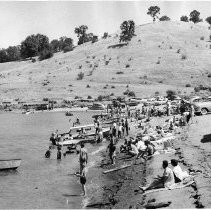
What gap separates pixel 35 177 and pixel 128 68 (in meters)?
74.0

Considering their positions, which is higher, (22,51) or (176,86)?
(22,51)

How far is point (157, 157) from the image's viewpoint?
29000 millimetres

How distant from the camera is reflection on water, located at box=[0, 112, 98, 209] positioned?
75.2 ft

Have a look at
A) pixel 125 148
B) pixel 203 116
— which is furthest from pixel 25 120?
pixel 125 148

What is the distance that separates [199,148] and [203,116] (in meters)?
15.8

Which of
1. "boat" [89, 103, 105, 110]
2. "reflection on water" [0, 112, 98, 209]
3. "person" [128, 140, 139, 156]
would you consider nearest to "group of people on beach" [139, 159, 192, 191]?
"reflection on water" [0, 112, 98, 209]

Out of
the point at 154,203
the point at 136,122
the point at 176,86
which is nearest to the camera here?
the point at 154,203

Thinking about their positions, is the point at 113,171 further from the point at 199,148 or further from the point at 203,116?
the point at 203,116

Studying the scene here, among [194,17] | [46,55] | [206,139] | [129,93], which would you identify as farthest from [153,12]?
[206,139]

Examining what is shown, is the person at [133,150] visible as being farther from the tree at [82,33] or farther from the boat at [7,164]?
the tree at [82,33]

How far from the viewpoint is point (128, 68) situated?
100500 mm

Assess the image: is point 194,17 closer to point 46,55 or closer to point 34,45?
point 46,55

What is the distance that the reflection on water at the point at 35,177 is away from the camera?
22.9 m

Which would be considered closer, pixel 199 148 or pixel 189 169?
pixel 189 169
